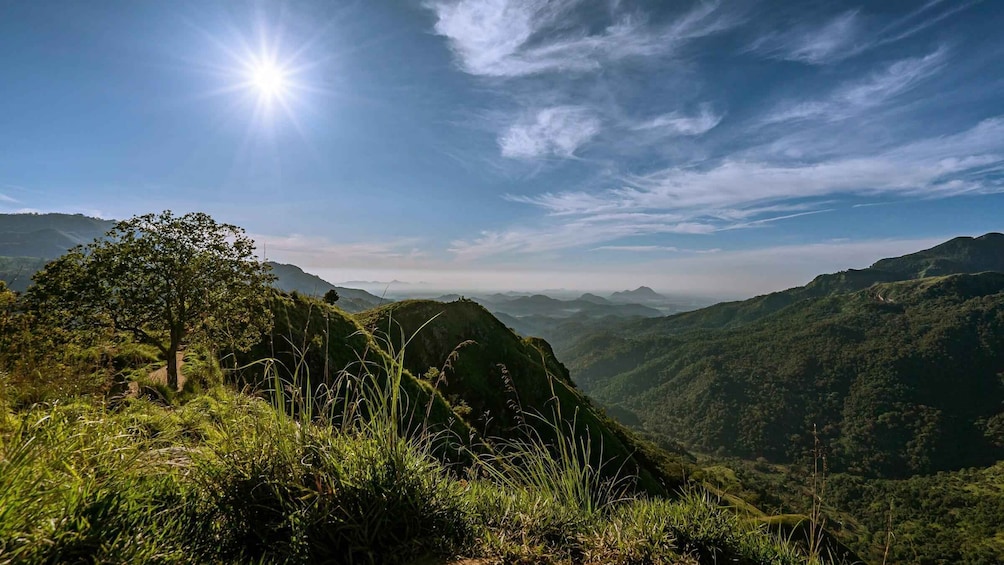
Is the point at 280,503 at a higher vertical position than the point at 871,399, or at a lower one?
higher

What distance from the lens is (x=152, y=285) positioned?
11.7 m

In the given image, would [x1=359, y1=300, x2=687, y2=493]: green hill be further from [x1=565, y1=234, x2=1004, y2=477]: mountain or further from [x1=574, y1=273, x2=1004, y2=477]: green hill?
[x1=574, y1=273, x2=1004, y2=477]: green hill

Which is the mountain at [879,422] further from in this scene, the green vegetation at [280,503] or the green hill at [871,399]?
the green vegetation at [280,503]

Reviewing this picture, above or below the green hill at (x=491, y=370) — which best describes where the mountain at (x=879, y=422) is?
below

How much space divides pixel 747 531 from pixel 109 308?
627 inches

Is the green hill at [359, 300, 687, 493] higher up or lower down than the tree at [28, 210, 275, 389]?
lower down

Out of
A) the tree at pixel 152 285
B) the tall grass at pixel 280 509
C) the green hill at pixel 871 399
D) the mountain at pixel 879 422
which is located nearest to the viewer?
the tall grass at pixel 280 509

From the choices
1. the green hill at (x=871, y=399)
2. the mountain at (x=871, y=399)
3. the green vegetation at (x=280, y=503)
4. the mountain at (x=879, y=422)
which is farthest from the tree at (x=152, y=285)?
the green hill at (x=871, y=399)

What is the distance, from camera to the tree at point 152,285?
35.9 ft

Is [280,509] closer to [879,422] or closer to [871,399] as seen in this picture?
[879,422]

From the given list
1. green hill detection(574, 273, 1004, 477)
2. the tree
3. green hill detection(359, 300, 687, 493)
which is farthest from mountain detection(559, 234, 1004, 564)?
the tree

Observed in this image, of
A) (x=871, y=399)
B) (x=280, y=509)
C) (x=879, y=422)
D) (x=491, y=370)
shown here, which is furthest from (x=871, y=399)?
(x=280, y=509)

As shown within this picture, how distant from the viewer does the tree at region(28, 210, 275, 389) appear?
1094 centimetres

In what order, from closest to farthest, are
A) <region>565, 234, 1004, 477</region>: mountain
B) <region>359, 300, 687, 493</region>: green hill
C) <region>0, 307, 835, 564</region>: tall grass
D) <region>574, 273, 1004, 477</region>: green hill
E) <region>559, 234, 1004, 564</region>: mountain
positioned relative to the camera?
<region>0, 307, 835, 564</region>: tall grass, <region>359, 300, 687, 493</region>: green hill, <region>559, 234, 1004, 564</region>: mountain, <region>574, 273, 1004, 477</region>: green hill, <region>565, 234, 1004, 477</region>: mountain
